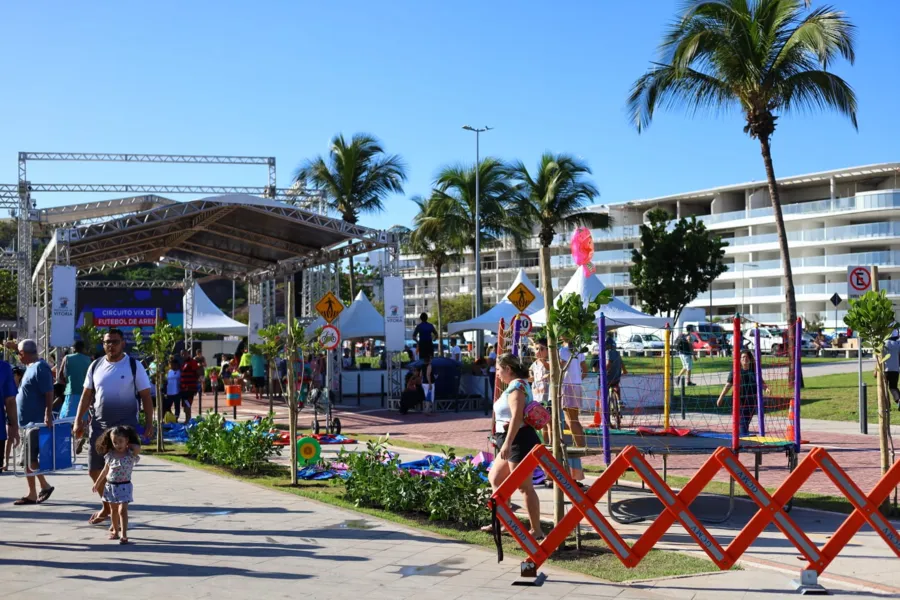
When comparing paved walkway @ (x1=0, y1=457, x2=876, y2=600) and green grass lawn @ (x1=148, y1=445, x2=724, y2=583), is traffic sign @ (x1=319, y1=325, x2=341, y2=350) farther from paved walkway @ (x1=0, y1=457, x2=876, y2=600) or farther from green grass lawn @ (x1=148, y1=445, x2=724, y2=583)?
paved walkway @ (x1=0, y1=457, x2=876, y2=600)

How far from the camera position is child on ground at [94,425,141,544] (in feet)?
26.0

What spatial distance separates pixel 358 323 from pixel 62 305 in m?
10.3

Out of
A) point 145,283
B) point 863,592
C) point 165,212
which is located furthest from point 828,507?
point 145,283

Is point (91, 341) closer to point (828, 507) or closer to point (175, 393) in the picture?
point (175, 393)

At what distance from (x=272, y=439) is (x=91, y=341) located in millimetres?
19564

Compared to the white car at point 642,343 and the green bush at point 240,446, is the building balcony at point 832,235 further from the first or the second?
the green bush at point 240,446

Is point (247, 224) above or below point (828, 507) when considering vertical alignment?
above

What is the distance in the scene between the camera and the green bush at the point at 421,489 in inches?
→ 344

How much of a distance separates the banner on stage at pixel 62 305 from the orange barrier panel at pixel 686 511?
16.9 m

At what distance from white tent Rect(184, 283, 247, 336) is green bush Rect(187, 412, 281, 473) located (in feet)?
79.1

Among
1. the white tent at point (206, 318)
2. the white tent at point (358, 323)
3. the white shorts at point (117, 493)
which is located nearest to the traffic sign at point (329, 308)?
the white shorts at point (117, 493)

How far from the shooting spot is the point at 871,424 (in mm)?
18312

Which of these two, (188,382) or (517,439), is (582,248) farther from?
(188,382)

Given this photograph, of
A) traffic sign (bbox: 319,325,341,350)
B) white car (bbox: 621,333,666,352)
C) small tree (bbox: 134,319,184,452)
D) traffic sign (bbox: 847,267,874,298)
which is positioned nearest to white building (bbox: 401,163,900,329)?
white car (bbox: 621,333,666,352)
